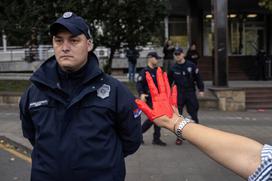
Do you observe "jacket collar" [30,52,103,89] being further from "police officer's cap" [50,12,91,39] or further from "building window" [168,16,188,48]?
"building window" [168,16,188,48]

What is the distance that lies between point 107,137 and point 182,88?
600cm

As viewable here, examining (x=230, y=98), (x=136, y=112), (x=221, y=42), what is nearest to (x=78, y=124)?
(x=136, y=112)

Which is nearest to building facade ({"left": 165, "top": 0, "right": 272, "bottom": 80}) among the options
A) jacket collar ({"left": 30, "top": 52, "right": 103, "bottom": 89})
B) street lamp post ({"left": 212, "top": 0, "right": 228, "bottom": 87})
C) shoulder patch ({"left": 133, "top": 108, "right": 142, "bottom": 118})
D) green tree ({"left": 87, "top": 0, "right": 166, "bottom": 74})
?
green tree ({"left": 87, "top": 0, "right": 166, "bottom": 74})

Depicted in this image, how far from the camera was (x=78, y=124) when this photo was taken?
2.78 metres

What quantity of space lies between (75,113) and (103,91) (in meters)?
0.23

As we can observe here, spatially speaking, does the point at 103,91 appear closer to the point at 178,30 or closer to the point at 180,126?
the point at 180,126

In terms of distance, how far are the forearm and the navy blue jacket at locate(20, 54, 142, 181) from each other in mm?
944

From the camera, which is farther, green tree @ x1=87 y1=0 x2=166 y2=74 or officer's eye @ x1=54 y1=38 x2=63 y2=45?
green tree @ x1=87 y1=0 x2=166 y2=74

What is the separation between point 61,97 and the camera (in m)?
2.84

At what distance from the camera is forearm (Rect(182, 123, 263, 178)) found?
1.81m

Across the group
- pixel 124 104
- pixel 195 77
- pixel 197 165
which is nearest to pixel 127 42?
pixel 195 77

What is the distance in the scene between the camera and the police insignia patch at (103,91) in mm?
2879

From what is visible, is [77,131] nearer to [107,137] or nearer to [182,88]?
[107,137]

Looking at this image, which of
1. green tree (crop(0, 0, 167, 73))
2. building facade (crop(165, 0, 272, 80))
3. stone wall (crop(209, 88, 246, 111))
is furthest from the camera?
building facade (crop(165, 0, 272, 80))
